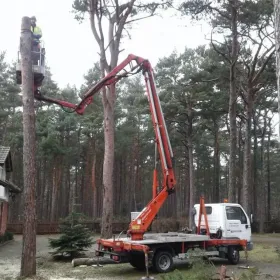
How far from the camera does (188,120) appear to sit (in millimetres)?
35312

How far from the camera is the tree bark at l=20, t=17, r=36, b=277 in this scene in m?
10.8

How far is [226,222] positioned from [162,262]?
3148mm

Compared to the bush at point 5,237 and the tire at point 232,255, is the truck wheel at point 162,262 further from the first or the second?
the bush at point 5,237

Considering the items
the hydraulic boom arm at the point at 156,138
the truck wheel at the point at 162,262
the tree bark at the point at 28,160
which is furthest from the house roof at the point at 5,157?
the truck wheel at the point at 162,262

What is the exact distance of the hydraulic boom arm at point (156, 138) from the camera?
12.3 meters

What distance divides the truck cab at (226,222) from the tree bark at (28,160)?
6.33 m

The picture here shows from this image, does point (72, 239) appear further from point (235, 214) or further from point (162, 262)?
point (235, 214)

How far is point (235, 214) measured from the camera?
1442 centimetres

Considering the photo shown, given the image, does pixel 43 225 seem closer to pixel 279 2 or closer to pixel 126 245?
pixel 126 245

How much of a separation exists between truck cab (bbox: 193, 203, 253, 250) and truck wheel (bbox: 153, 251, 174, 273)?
249cm

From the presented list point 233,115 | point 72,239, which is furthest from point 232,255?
point 233,115

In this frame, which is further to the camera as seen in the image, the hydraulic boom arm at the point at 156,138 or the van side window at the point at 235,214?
the van side window at the point at 235,214

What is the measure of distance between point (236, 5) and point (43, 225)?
2312 cm

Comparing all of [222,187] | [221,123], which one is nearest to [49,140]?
[221,123]
